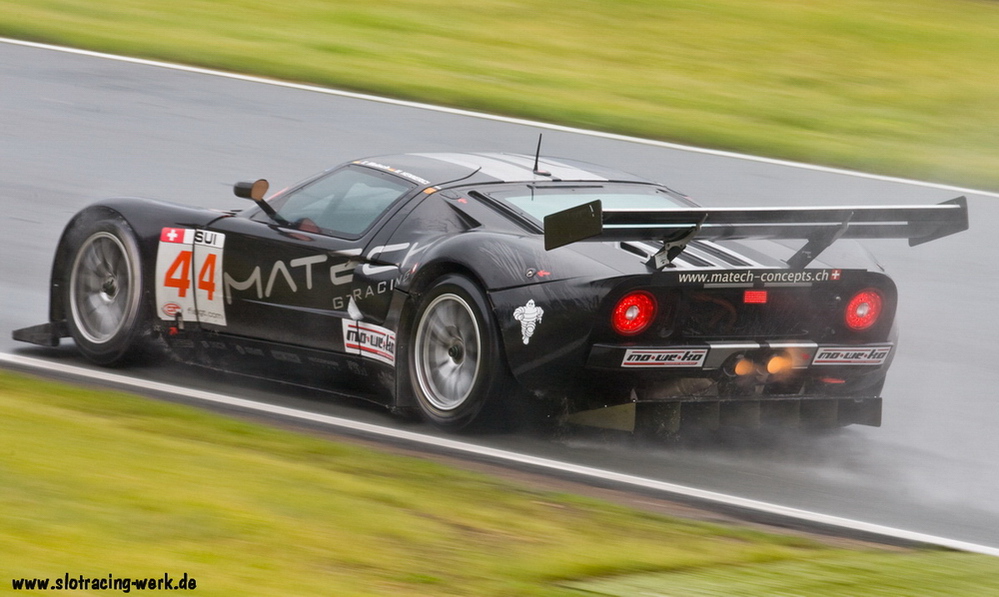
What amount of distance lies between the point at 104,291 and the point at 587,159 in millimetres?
5071

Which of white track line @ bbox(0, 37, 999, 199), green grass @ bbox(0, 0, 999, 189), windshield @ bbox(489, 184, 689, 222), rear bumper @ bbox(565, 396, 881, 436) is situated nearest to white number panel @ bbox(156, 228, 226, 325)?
windshield @ bbox(489, 184, 689, 222)

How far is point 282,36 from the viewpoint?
14875 mm

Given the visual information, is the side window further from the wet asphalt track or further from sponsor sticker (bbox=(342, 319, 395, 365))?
the wet asphalt track

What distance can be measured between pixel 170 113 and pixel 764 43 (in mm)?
6336

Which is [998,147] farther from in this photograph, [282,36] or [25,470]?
[25,470]

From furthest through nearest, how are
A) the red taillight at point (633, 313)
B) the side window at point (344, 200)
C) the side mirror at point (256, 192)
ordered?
the side mirror at point (256, 192) → the side window at point (344, 200) → the red taillight at point (633, 313)

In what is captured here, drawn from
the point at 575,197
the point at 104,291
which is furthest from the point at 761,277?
the point at 104,291

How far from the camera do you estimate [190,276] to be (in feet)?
22.6

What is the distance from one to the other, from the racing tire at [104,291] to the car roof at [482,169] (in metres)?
1.28

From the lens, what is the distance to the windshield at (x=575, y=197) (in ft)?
20.2

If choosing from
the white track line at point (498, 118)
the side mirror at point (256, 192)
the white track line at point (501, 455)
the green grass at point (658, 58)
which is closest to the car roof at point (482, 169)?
the side mirror at point (256, 192)

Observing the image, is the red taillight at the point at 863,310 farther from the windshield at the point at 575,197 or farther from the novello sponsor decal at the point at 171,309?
the novello sponsor decal at the point at 171,309

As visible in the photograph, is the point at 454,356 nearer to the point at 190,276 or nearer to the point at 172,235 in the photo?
the point at 190,276

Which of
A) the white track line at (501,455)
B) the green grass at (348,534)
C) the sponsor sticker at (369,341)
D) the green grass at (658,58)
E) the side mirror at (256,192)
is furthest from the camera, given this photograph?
the green grass at (658,58)
